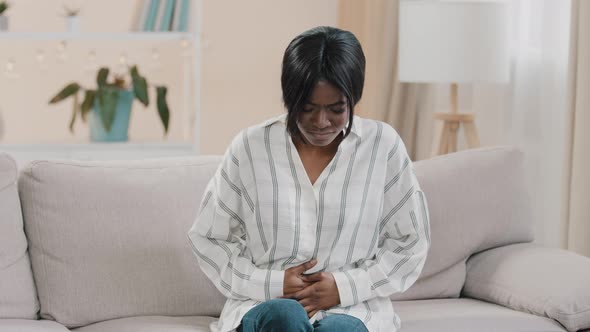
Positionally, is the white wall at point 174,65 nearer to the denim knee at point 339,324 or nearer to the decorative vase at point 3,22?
the decorative vase at point 3,22

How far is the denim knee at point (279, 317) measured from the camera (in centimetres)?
177

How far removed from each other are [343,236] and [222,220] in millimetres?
251

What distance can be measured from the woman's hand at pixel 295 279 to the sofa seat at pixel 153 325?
267mm

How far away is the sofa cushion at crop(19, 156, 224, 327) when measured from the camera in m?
2.18

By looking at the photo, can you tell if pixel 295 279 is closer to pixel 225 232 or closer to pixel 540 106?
pixel 225 232

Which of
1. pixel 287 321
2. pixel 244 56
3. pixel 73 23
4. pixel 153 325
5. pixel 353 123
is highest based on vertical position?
pixel 73 23

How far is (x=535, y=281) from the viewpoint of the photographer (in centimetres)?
224

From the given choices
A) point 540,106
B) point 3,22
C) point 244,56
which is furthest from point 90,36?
point 540,106

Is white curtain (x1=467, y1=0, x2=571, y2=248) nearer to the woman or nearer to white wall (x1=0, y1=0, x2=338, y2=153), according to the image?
the woman

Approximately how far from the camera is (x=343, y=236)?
6.45ft

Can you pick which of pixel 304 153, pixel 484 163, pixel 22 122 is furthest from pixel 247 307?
pixel 22 122

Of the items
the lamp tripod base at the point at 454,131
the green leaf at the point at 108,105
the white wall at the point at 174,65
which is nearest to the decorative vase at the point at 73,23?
the green leaf at the point at 108,105

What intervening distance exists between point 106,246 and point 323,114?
0.67 metres

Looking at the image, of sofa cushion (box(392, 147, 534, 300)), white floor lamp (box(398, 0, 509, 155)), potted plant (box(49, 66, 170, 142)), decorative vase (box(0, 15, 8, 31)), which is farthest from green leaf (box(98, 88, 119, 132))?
sofa cushion (box(392, 147, 534, 300))
